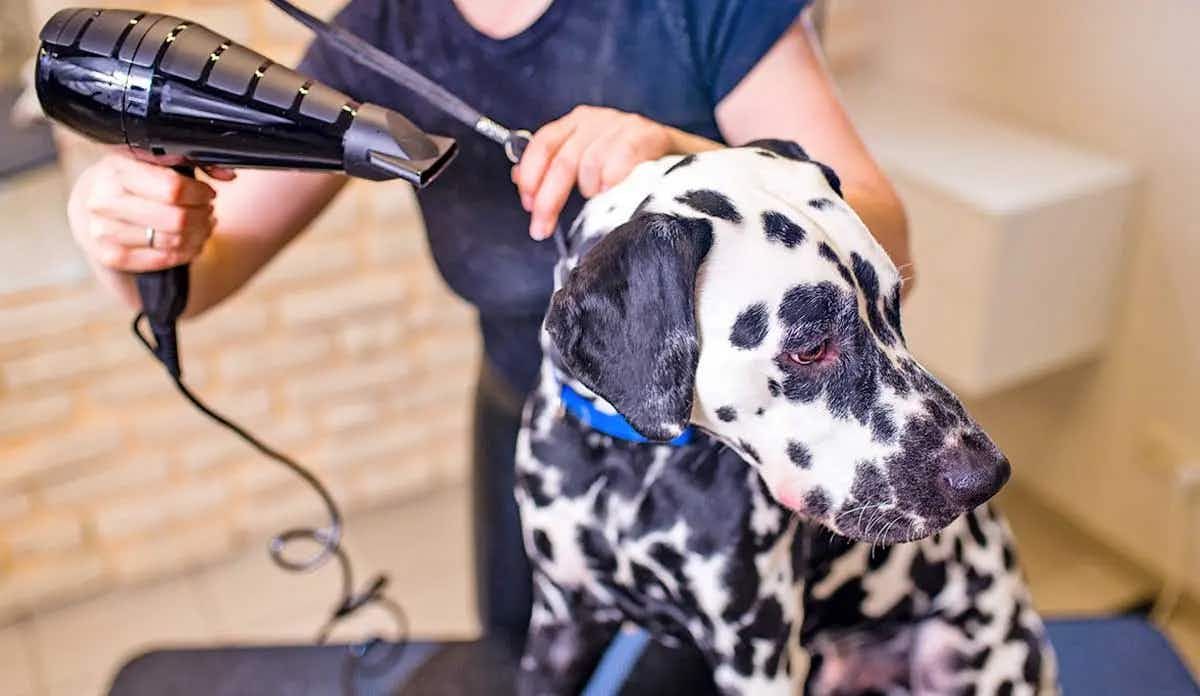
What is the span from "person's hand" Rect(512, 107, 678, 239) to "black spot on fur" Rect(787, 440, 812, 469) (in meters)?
0.21

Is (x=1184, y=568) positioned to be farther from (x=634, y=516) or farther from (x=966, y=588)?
(x=634, y=516)

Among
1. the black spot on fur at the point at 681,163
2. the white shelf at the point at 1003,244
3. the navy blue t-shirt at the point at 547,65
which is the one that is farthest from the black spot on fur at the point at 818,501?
the white shelf at the point at 1003,244

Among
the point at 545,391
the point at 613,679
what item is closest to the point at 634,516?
the point at 545,391

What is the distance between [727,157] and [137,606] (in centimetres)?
169

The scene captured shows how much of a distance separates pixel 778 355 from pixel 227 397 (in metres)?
1.50

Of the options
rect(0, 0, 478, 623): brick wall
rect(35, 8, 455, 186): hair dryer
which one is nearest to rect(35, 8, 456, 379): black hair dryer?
rect(35, 8, 455, 186): hair dryer

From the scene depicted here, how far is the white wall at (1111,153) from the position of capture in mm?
1773

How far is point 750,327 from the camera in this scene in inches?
27.0

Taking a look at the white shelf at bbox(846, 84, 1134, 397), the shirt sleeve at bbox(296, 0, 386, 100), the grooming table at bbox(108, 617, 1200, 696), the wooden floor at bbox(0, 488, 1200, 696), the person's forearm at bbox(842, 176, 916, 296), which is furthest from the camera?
the wooden floor at bbox(0, 488, 1200, 696)

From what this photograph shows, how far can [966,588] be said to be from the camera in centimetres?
91

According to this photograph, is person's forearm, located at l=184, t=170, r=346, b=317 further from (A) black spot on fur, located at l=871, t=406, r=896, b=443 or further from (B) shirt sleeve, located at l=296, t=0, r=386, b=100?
(A) black spot on fur, located at l=871, t=406, r=896, b=443

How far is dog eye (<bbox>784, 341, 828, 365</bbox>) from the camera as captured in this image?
688 millimetres

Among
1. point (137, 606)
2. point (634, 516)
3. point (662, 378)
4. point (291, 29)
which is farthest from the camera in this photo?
point (137, 606)

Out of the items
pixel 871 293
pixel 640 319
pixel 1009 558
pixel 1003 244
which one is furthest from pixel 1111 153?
pixel 640 319
